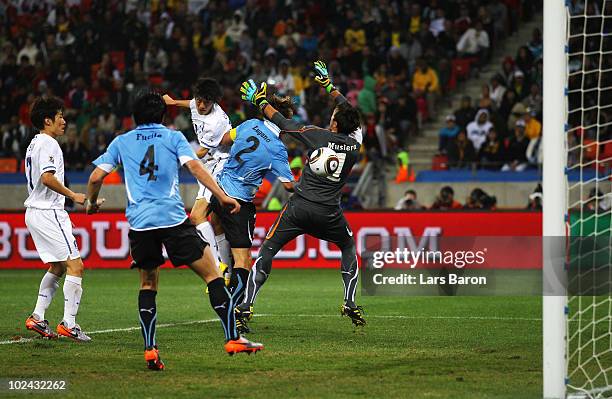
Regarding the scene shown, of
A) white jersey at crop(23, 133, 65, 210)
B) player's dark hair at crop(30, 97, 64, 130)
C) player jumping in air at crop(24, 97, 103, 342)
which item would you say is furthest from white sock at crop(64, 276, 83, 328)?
player's dark hair at crop(30, 97, 64, 130)

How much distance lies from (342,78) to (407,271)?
850 cm

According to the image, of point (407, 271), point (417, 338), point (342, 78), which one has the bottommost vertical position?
point (407, 271)

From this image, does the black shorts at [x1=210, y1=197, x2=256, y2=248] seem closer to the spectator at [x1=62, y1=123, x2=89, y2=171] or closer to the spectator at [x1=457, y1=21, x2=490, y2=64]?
the spectator at [x1=62, y1=123, x2=89, y2=171]

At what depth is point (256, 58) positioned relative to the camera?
93.5ft

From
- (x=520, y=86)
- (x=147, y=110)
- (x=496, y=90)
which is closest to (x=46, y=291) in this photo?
(x=147, y=110)

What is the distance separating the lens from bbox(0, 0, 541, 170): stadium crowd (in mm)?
25844

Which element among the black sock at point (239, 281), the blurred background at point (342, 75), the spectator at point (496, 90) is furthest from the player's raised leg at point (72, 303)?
the spectator at point (496, 90)

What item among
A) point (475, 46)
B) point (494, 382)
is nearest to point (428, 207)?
point (475, 46)

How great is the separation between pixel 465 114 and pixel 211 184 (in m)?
16.8

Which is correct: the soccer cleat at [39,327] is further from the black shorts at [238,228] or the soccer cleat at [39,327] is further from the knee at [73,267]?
the black shorts at [238,228]

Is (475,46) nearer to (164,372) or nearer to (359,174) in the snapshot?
(359,174)

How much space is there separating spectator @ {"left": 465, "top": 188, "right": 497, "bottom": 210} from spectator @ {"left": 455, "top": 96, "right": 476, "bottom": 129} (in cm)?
306

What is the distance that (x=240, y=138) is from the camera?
11930mm

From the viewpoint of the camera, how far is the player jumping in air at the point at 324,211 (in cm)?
1137
